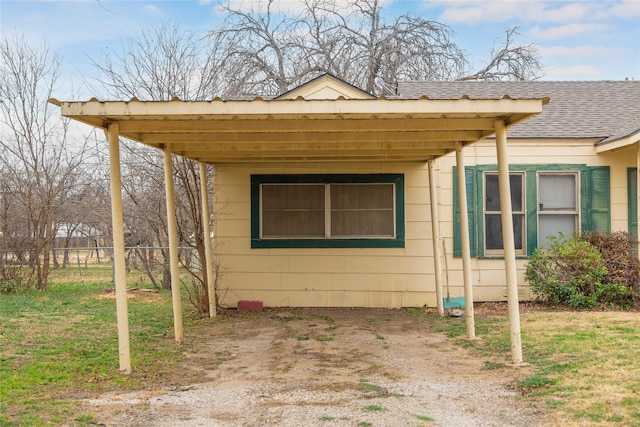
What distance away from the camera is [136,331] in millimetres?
7844

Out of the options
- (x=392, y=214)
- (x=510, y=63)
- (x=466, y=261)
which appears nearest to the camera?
(x=466, y=261)

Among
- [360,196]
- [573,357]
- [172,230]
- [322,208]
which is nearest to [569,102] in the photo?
[360,196]

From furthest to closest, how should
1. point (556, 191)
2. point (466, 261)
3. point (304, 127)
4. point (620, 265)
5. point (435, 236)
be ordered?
point (556, 191), point (620, 265), point (435, 236), point (466, 261), point (304, 127)

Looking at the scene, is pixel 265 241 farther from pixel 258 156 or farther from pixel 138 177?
pixel 138 177

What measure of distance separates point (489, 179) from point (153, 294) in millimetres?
7222

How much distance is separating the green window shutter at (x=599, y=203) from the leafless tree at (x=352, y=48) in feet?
29.8

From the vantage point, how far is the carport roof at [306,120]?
5332 millimetres

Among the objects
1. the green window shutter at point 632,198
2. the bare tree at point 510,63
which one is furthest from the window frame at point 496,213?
the bare tree at point 510,63

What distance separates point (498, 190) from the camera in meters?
10.2

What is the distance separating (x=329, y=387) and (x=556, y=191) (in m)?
6.64

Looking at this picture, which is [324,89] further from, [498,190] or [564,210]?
[564,210]

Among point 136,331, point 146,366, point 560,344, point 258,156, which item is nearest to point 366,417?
point 146,366

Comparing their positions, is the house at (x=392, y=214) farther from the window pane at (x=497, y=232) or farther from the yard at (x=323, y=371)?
the yard at (x=323, y=371)

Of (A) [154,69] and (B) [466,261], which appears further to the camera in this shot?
(A) [154,69]
